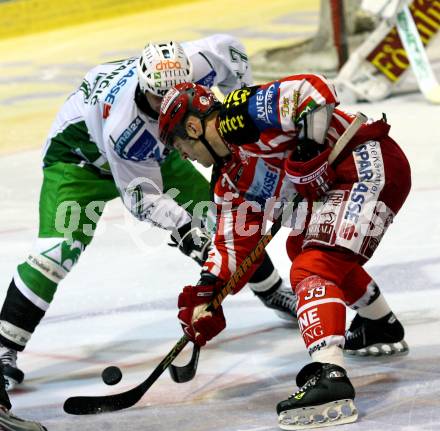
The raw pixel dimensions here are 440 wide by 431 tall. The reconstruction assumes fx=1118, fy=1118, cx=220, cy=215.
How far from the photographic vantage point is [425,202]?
5172mm

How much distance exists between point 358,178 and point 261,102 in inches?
14.3

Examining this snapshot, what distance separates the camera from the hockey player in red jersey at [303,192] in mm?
3047

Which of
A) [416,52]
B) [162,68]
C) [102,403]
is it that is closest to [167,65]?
[162,68]

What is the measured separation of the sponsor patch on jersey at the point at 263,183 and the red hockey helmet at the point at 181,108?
0.78 ft

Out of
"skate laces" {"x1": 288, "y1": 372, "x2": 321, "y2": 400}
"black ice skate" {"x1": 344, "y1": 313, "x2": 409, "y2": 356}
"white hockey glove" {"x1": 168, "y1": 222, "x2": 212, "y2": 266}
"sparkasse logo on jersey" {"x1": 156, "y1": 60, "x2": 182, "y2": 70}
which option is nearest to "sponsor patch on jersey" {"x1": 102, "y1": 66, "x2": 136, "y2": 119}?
"sparkasse logo on jersey" {"x1": 156, "y1": 60, "x2": 182, "y2": 70}

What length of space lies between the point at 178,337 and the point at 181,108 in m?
1.10

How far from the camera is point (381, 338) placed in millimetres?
3598

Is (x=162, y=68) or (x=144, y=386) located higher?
(x=162, y=68)

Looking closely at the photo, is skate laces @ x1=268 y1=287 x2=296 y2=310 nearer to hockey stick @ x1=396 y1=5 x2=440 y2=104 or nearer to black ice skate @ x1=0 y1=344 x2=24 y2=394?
black ice skate @ x1=0 y1=344 x2=24 y2=394

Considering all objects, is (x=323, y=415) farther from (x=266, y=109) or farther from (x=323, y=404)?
(x=266, y=109)

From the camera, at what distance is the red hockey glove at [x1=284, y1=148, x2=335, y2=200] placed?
10.2 feet

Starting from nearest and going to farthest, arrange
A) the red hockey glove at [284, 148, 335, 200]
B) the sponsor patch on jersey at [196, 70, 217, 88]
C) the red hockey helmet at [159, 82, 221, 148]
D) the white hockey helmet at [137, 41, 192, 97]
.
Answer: the red hockey glove at [284, 148, 335, 200] < the red hockey helmet at [159, 82, 221, 148] < the white hockey helmet at [137, 41, 192, 97] < the sponsor patch on jersey at [196, 70, 217, 88]

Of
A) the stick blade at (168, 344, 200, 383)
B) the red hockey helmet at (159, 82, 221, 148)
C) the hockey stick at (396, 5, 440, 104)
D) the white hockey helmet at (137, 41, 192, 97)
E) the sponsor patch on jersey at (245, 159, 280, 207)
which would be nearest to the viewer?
the red hockey helmet at (159, 82, 221, 148)

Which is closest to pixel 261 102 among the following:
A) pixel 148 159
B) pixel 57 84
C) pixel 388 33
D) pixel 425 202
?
pixel 148 159
